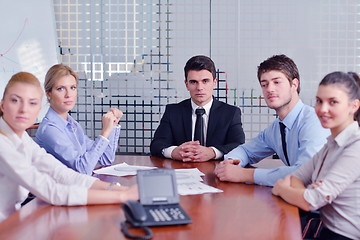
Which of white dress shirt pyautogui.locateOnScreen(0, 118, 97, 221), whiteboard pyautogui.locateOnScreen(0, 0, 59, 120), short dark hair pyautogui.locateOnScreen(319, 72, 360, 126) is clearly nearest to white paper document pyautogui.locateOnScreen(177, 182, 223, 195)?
white dress shirt pyautogui.locateOnScreen(0, 118, 97, 221)

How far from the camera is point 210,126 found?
11.9 feet

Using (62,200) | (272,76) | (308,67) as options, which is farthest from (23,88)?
(308,67)

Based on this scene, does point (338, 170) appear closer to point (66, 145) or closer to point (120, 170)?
point (120, 170)

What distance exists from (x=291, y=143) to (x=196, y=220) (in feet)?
4.00

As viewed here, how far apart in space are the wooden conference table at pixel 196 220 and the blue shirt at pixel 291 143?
0.21 m

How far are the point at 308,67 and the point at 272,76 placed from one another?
267 cm

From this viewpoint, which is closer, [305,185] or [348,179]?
[348,179]

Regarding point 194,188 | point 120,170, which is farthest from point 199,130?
point 194,188

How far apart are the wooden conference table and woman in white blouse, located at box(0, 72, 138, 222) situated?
5cm

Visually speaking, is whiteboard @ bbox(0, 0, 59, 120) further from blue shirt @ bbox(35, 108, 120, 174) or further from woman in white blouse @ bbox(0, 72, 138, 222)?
woman in white blouse @ bbox(0, 72, 138, 222)

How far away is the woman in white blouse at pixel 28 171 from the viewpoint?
6.25ft

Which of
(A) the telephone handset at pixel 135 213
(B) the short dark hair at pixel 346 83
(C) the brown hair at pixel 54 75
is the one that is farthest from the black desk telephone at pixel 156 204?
(C) the brown hair at pixel 54 75

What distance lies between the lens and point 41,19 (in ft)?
17.4

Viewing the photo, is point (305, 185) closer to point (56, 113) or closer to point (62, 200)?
point (62, 200)
